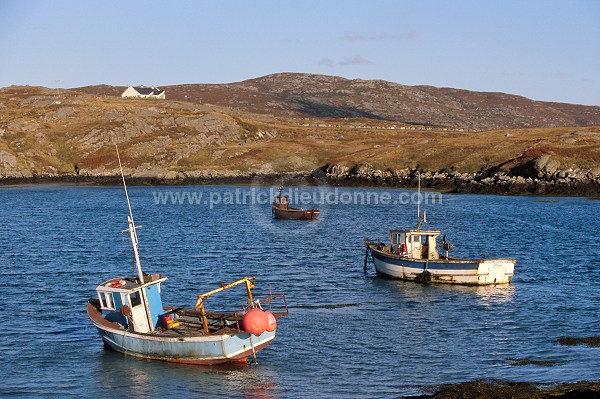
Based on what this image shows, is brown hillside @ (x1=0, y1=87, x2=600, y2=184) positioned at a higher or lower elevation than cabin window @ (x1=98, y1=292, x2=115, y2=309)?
higher

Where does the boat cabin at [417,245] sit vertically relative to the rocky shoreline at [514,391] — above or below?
above

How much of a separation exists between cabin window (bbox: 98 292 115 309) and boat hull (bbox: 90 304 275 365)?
183cm

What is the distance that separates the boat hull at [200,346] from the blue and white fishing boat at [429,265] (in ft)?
66.2

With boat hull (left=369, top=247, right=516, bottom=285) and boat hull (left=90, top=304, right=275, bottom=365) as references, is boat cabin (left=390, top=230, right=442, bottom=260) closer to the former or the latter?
boat hull (left=369, top=247, right=516, bottom=285)

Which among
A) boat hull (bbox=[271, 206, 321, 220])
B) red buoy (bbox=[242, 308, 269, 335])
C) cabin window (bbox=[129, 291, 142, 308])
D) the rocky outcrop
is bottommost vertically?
red buoy (bbox=[242, 308, 269, 335])

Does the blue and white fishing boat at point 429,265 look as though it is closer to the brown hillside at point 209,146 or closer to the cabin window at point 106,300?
the cabin window at point 106,300

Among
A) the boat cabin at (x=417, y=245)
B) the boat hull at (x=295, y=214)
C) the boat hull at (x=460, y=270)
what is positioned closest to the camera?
the boat hull at (x=460, y=270)

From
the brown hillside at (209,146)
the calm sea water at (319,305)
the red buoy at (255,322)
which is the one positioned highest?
the brown hillside at (209,146)

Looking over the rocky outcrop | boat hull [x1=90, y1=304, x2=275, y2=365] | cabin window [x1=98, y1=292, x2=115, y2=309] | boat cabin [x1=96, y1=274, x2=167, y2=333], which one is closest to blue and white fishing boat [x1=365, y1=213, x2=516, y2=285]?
boat hull [x1=90, y1=304, x2=275, y2=365]

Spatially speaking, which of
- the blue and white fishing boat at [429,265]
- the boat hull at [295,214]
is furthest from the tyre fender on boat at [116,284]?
the boat hull at [295,214]

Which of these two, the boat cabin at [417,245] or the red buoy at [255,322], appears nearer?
the red buoy at [255,322]

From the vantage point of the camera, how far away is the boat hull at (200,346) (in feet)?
110

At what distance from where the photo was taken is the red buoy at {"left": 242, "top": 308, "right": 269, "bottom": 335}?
3272 cm

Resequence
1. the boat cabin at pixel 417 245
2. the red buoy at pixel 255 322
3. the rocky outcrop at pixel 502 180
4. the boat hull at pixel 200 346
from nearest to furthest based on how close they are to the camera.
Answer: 1. the red buoy at pixel 255 322
2. the boat hull at pixel 200 346
3. the boat cabin at pixel 417 245
4. the rocky outcrop at pixel 502 180
